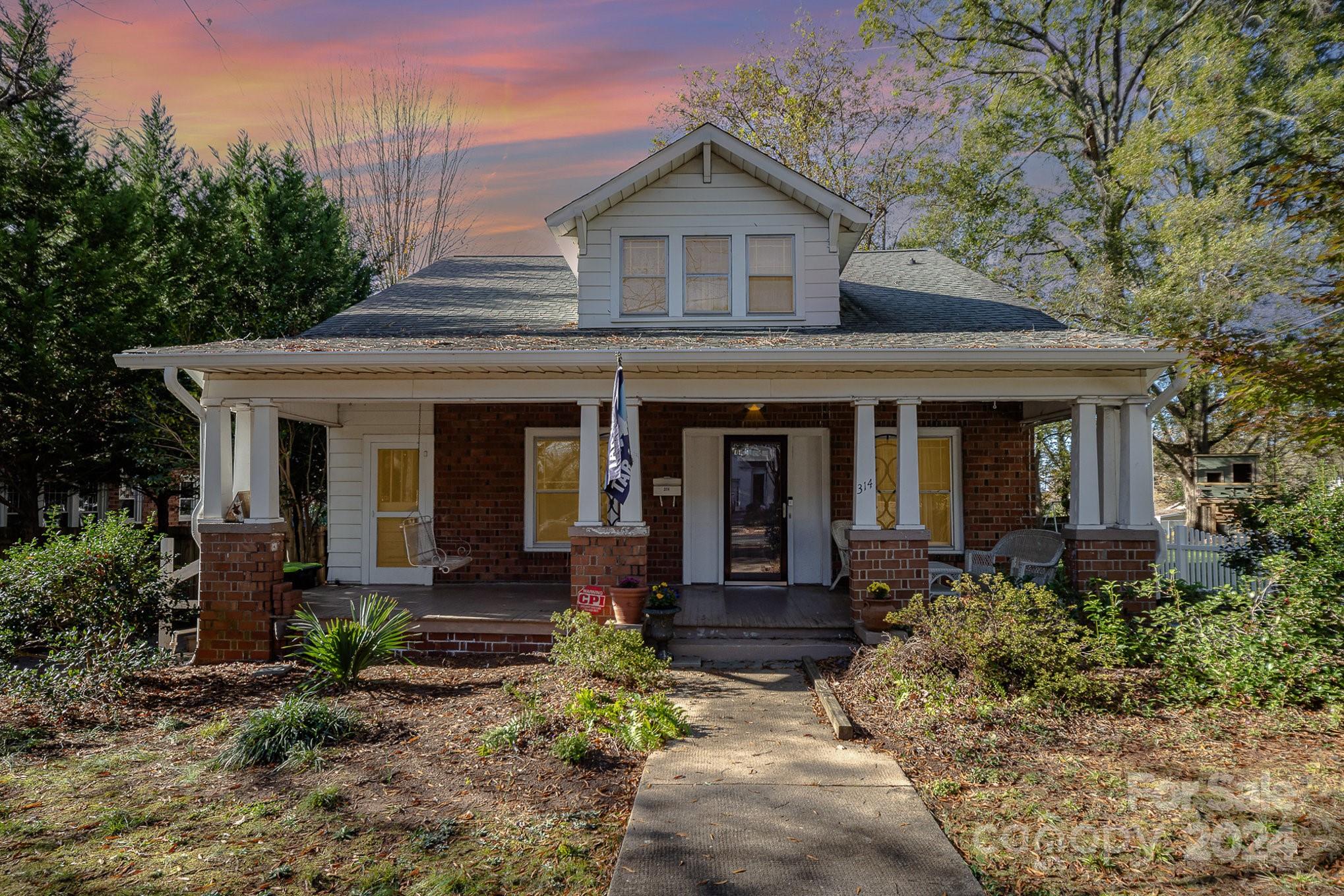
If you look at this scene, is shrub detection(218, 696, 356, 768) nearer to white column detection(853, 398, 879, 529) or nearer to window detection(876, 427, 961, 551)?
white column detection(853, 398, 879, 529)

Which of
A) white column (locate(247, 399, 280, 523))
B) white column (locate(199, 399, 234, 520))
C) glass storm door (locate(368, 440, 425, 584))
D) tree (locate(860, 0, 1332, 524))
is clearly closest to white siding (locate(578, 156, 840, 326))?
glass storm door (locate(368, 440, 425, 584))

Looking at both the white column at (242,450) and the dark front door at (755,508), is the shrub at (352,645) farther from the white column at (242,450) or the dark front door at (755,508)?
the dark front door at (755,508)

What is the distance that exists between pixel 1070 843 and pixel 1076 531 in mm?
4686

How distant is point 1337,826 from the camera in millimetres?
3738

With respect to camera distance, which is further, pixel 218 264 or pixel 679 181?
pixel 218 264

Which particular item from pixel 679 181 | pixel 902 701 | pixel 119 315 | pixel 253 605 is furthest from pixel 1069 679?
pixel 119 315

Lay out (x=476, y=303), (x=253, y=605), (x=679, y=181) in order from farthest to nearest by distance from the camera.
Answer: (x=476, y=303)
(x=679, y=181)
(x=253, y=605)

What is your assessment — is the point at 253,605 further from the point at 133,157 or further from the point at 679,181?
the point at 133,157

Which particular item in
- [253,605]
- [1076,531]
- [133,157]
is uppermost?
[133,157]

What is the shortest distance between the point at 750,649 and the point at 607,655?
1761 millimetres

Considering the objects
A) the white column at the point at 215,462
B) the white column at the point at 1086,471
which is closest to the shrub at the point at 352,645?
the white column at the point at 215,462

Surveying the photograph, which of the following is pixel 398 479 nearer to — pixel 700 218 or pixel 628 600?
pixel 628 600

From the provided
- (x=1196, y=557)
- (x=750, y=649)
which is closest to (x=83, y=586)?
(x=750, y=649)

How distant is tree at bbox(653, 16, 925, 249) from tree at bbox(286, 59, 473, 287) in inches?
216
